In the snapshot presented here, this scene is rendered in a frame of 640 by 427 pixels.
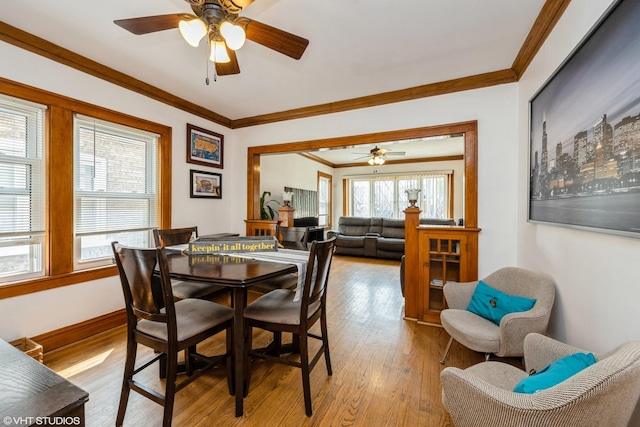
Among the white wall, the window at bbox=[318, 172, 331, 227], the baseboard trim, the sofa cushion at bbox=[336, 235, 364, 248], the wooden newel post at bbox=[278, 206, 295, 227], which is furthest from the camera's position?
the window at bbox=[318, 172, 331, 227]

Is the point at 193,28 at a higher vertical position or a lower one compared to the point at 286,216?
higher

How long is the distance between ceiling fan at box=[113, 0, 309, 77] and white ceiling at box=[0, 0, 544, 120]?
0.90 ft

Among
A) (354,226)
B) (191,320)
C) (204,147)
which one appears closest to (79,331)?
(191,320)

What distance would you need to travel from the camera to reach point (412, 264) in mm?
2955

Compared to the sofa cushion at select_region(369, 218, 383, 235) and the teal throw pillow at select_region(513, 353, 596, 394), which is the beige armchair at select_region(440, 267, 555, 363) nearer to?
the teal throw pillow at select_region(513, 353, 596, 394)

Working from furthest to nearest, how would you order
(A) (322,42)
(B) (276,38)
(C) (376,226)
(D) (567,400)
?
(C) (376,226), (A) (322,42), (B) (276,38), (D) (567,400)

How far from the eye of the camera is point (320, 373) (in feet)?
6.61

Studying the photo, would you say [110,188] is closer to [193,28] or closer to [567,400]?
[193,28]

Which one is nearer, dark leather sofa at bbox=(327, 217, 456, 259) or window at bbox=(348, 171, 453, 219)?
dark leather sofa at bbox=(327, 217, 456, 259)

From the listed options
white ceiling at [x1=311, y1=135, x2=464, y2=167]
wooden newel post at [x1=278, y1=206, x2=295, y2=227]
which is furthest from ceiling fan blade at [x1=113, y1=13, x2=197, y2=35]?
white ceiling at [x1=311, y1=135, x2=464, y2=167]

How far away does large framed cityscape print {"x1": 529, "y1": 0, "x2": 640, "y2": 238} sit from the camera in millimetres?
1029

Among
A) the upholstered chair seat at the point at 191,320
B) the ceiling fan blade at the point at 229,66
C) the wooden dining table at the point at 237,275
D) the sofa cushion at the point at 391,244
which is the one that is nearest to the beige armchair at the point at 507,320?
the wooden dining table at the point at 237,275

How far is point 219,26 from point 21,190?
2.13 m

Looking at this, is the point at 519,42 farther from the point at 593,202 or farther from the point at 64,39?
the point at 64,39
